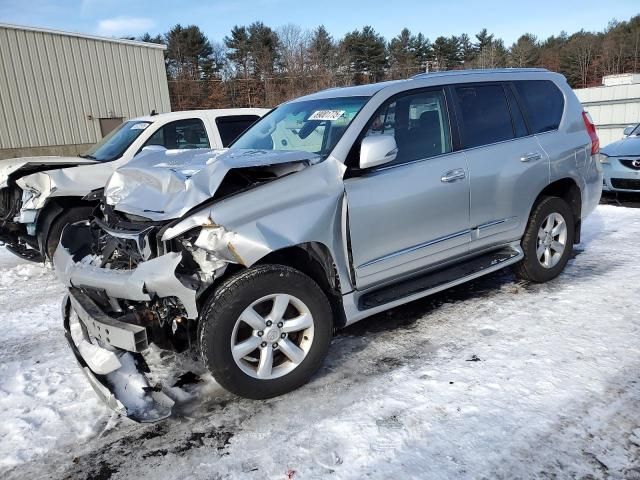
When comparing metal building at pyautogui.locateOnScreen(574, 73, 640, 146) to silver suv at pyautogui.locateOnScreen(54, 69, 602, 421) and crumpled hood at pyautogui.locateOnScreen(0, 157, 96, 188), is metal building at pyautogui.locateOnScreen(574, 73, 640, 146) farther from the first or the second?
crumpled hood at pyautogui.locateOnScreen(0, 157, 96, 188)

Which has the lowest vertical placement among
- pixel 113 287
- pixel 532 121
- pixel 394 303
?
pixel 394 303

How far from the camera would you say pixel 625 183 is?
8469mm

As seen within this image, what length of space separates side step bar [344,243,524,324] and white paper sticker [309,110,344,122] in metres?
1.33

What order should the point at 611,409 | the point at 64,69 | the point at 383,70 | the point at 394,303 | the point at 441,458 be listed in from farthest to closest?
1. the point at 383,70
2. the point at 64,69
3. the point at 394,303
4. the point at 611,409
5. the point at 441,458

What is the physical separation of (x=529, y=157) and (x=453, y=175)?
3.27 ft

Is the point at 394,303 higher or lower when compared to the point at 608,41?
lower

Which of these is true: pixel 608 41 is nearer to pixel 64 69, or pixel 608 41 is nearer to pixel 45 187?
pixel 64 69

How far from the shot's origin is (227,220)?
275 centimetres

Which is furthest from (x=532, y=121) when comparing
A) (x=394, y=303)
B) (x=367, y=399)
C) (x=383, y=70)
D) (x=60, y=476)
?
(x=383, y=70)

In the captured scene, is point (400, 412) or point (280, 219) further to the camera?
point (280, 219)

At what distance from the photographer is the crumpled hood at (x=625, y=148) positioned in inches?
335

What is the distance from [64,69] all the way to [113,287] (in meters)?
16.8

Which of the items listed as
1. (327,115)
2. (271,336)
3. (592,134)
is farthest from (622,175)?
(271,336)

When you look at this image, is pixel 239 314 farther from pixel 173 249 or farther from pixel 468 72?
pixel 468 72
